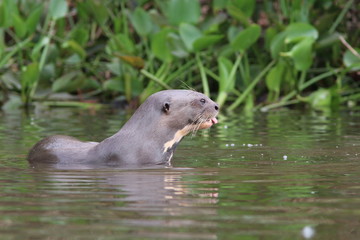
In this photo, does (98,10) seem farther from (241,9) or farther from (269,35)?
(269,35)

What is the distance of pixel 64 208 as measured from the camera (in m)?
4.41

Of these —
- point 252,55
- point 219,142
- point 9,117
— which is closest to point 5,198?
point 219,142

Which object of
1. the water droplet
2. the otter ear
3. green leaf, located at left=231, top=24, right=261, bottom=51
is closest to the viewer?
the water droplet

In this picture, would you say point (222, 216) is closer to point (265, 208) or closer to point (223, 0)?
point (265, 208)

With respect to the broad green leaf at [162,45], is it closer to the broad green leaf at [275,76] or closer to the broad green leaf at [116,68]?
the broad green leaf at [116,68]

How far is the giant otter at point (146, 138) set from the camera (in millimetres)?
6508

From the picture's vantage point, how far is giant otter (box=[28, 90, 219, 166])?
6508 mm

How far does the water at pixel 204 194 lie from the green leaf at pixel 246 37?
2.72 meters

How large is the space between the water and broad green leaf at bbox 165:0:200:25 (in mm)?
3495

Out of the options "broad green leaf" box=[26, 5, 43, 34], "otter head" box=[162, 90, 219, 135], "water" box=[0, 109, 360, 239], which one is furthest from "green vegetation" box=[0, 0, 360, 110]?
"otter head" box=[162, 90, 219, 135]

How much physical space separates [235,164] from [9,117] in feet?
19.3

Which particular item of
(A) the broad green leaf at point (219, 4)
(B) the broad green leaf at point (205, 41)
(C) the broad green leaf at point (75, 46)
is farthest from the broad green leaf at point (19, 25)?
(A) the broad green leaf at point (219, 4)

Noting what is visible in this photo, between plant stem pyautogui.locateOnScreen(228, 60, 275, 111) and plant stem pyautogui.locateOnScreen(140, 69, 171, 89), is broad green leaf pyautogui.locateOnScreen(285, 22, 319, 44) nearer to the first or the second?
plant stem pyautogui.locateOnScreen(228, 60, 275, 111)

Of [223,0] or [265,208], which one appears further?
[223,0]
